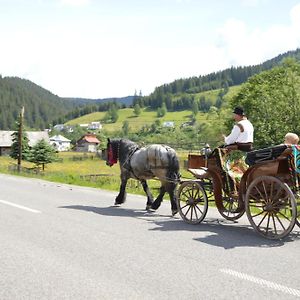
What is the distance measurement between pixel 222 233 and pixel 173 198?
8.79ft

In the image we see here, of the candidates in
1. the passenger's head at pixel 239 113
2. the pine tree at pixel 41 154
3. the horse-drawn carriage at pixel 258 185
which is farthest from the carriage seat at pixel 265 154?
the pine tree at pixel 41 154

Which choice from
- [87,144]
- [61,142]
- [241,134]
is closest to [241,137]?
[241,134]

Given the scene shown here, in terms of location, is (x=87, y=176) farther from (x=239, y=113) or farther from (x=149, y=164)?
(x=239, y=113)

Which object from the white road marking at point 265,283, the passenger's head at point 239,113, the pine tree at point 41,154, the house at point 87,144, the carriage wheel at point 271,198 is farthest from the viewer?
the house at point 87,144

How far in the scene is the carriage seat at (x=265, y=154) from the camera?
7.29m

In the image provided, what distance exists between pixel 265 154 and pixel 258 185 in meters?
0.56

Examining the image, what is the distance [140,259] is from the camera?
20.0ft

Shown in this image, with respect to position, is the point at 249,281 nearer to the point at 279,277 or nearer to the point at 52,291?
the point at 279,277

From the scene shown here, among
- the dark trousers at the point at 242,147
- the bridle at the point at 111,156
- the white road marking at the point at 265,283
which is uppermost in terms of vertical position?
the dark trousers at the point at 242,147

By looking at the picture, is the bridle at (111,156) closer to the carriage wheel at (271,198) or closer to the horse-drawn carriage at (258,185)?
the horse-drawn carriage at (258,185)

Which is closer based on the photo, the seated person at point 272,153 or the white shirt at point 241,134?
the seated person at point 272,153

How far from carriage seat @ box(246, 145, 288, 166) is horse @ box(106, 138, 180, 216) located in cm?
285

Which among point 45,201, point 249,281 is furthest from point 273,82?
point 249,281

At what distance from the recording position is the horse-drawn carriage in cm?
716
